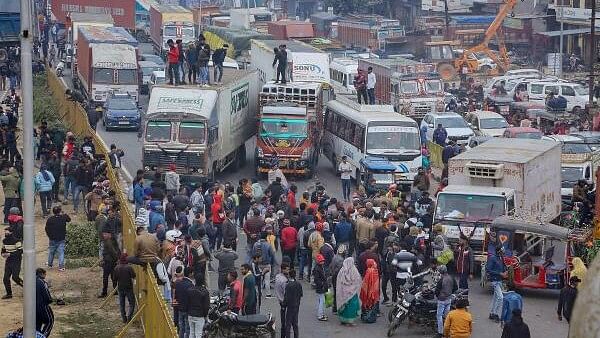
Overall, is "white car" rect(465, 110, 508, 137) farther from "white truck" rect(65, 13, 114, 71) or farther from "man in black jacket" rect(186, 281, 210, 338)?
"man in black jacket" rect(186, 281, 210, 338)

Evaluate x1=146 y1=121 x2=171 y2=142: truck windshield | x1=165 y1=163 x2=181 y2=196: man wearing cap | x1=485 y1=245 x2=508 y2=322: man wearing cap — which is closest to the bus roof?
x1=146 y1=121 x2=171 y2=142: truck windshield

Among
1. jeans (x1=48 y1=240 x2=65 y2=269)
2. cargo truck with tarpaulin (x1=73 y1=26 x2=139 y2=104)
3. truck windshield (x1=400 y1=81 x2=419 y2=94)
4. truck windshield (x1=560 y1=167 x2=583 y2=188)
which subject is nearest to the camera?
jeans (x1=48 y1=240 x2=65 y2=269)

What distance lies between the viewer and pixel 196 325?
15781 millimetres

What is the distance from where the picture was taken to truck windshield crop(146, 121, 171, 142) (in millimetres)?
34094

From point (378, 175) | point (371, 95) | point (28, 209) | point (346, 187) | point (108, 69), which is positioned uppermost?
point (28, 209)

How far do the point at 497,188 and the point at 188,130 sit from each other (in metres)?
11.6

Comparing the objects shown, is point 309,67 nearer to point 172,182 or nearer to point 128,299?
point 172,182

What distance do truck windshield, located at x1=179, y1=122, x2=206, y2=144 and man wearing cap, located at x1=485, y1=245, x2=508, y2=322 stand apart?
571 inches

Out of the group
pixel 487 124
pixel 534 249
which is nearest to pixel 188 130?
pixel 487 124

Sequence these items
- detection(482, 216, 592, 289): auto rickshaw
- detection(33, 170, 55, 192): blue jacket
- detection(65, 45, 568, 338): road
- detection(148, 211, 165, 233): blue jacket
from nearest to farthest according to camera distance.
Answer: detection(65, 45, 568, 338): road < detection(482, 216, 592, 289): auto rickshaw < detection(148, 211, 165, 233): blue jacket < detection(33, 170, 55, 192): blue jacket

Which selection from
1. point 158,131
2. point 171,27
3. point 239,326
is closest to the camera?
point 239,326

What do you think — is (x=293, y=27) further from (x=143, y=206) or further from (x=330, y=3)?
(x=143, y=206)

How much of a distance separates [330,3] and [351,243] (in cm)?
8917

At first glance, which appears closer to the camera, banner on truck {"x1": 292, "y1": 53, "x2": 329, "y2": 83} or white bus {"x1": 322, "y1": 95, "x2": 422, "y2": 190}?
white bus {"x1": 322, "y1": 95, "x2": 422, "y2": 190}
